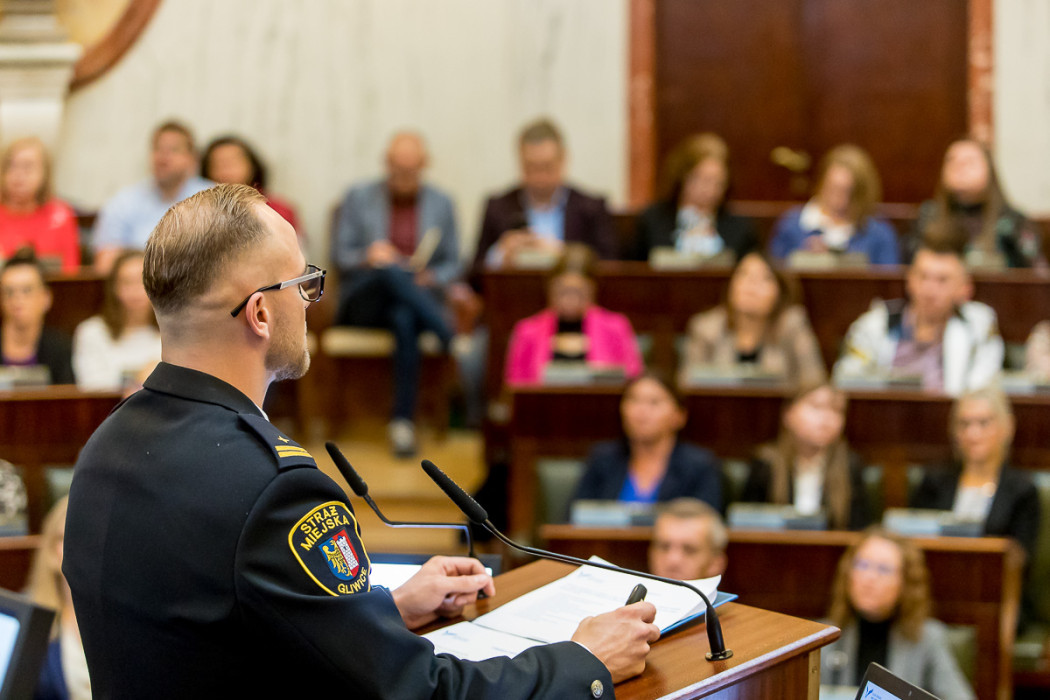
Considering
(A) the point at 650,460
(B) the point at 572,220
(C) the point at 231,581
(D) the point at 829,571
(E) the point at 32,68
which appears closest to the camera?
(C) the point at 231,581

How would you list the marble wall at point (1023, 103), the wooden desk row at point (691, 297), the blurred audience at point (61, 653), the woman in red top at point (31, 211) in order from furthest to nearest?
the marble wall at point (1023, 103) < the woman in red top at point (31, 211) < the wooden desk row at point (691, 297) < the blurred audience at point (61, 653)

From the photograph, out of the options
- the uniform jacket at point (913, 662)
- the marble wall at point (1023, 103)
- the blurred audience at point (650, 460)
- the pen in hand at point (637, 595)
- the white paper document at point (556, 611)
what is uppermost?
the marble wall at point (1023, 103)

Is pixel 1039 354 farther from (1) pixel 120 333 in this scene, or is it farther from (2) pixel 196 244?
(2) pixel 196 244

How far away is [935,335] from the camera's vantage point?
302 cm

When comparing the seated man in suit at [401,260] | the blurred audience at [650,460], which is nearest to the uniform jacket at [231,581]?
the blurred audience at [650,460]

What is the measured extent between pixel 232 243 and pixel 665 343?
2.54m

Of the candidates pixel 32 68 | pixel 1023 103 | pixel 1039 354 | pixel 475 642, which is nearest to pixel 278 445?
pixel 475 642

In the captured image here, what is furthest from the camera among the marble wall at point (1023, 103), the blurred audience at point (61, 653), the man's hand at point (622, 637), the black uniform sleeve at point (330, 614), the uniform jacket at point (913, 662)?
the marble wall at point (1023, 103)

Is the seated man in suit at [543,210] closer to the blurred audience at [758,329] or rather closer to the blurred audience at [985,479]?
the blurred audience at [758,329]

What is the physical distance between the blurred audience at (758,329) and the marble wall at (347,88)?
4.60 ft

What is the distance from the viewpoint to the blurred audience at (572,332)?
10.0 ft

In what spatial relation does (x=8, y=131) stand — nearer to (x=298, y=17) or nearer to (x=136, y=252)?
(x=298, y=17)

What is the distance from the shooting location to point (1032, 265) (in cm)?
338

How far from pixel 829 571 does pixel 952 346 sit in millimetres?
953
